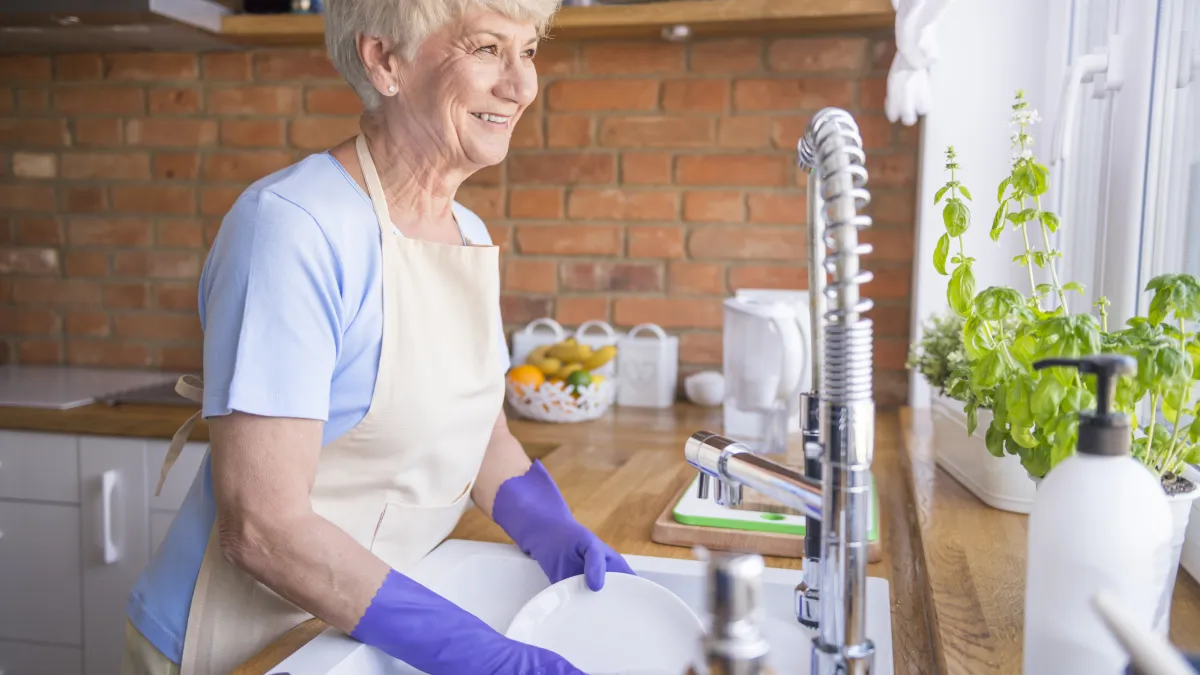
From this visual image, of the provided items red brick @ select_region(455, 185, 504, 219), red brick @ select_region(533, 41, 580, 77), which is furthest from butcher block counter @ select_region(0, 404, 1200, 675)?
red brick @ select_region(533, 41, 580, 77)

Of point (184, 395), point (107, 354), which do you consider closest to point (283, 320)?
point (184, 395)

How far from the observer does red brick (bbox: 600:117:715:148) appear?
82.3 inches

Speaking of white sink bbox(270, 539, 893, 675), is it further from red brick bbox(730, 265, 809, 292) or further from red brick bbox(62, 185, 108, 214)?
red brick bbox(62, 185, 108, 214)

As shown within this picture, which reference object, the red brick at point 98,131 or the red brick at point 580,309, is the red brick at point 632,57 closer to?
the red brick at point 580,309

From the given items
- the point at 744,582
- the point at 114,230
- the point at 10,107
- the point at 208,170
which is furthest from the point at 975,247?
the point at 10,107

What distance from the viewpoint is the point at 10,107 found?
2.41 metres

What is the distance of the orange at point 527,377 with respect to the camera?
191 centimetres

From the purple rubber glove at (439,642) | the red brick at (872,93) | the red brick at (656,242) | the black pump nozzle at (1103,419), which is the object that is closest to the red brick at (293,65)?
the red brick at (656,242)

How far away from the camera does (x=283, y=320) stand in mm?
880

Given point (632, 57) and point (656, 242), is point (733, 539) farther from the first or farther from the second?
point (632, 57)

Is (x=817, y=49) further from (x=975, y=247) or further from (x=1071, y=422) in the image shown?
(x=1071, y=422)

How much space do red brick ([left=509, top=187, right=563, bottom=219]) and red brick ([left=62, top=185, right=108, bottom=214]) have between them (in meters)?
1.03

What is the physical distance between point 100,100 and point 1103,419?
243 centimetres

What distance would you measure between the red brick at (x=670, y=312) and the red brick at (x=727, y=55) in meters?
0.49
